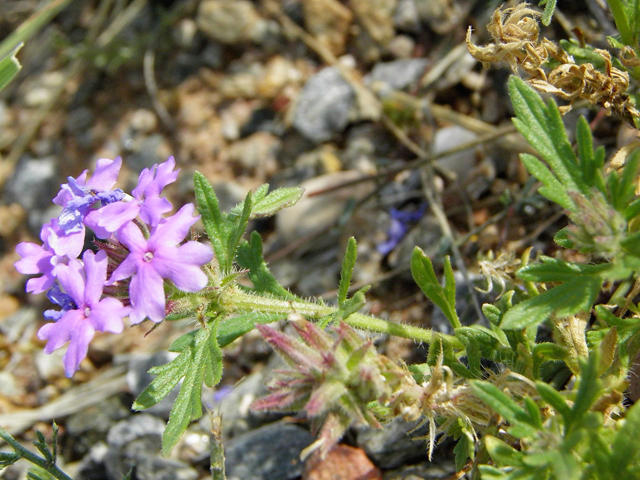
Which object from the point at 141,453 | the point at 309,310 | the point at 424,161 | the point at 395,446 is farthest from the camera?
the point at 424,161

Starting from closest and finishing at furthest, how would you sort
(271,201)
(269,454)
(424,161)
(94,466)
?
(271,201) < (269,454) < (94,466) < (424,161)

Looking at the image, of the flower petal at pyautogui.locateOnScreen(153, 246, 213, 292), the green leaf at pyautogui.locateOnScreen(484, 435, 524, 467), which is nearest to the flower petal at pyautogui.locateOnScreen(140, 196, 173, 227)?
the flower petal at pyautogui.locateOnScreen(153, 246, 213, 292)

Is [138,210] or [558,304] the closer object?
[558,304]

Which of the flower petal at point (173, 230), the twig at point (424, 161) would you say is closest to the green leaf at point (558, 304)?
the flower petal at point (173, 230)

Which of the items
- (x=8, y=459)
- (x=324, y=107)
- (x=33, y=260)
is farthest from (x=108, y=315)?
(x=324, y=107)

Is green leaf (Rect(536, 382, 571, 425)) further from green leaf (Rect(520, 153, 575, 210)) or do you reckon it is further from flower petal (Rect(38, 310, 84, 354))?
flower petal (Rect(38, 310, 84, 354))

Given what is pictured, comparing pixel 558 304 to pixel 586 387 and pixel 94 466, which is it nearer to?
pixel 586 387

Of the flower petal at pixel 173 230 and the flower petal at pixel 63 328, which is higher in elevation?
the flower petal at pixel 173 230

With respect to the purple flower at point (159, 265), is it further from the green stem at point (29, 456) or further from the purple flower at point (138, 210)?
the green stem at point (29, 456)
